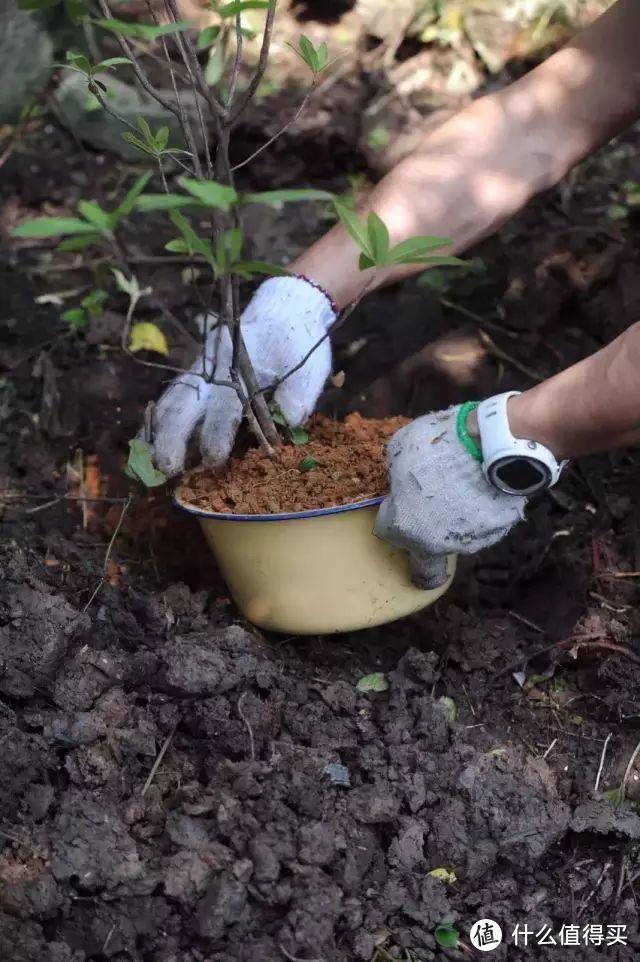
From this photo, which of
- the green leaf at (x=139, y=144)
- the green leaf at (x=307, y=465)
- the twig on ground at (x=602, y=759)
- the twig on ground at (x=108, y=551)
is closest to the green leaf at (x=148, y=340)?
the twig on ground at (x=108, y=551)

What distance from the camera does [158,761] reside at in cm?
140

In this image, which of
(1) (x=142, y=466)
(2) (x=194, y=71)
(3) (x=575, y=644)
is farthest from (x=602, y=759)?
(2) (x=194, y=71)

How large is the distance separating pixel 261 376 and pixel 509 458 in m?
0.52

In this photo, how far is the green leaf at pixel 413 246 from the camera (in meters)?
1.17

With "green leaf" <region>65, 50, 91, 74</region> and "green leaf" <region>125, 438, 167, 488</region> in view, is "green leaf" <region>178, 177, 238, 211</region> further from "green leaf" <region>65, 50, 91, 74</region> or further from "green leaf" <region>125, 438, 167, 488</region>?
"green leaf" <region>125, 438, 167, 488</region>

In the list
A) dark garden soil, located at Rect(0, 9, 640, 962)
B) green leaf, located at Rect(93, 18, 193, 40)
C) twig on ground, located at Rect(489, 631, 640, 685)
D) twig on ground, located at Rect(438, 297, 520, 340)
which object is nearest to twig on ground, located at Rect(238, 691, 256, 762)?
dark garden soil, located at Rect(0, 9, 640, 962)

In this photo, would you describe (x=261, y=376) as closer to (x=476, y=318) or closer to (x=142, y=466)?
(x=142, y=466)

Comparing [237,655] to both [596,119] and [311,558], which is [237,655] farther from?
[596,119]

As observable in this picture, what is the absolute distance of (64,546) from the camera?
173cm

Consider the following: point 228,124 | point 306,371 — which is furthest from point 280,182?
point 228,124

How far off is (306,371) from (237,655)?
1.73 feet

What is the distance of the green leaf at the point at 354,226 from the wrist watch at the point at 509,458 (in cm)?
39

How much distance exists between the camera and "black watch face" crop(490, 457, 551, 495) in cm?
145

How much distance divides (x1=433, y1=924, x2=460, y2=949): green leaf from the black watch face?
650mm
